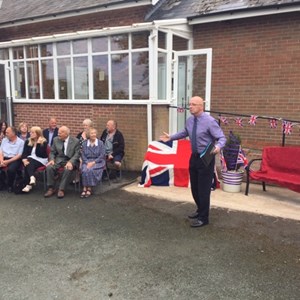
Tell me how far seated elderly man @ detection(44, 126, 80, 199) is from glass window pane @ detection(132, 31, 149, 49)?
7.74ft

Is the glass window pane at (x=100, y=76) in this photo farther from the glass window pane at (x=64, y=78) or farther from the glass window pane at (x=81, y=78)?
the glass window pane at (x=64, y=78)

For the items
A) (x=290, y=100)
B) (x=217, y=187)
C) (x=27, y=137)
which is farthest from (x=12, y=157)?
(x=290, y=100)

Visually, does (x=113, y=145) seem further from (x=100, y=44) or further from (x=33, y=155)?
(x=100, y=44)

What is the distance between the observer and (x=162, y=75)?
7277mm

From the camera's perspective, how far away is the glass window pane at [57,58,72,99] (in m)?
8.14

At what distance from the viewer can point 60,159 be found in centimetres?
604

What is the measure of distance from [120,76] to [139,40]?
2.81 feet

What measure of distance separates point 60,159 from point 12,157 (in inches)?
38.4

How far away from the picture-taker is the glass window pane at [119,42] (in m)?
7.23

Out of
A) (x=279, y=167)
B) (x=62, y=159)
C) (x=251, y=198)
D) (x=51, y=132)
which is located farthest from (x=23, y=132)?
(x=279, y=167)

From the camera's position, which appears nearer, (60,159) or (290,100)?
(60,159)

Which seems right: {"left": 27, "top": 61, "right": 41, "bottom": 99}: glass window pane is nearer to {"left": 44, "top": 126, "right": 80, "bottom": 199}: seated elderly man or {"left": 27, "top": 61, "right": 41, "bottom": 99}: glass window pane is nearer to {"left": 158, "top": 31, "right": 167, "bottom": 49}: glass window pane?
{"left": 44, "top": 126, "right": 80, "bottom": 199}: seated elderly man

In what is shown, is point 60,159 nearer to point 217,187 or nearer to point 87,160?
point 87,160

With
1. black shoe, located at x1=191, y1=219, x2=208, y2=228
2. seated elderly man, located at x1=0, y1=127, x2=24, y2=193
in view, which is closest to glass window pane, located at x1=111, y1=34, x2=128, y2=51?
seated elderly man, located at x1=0, y1=127, x2=24, y2=193
